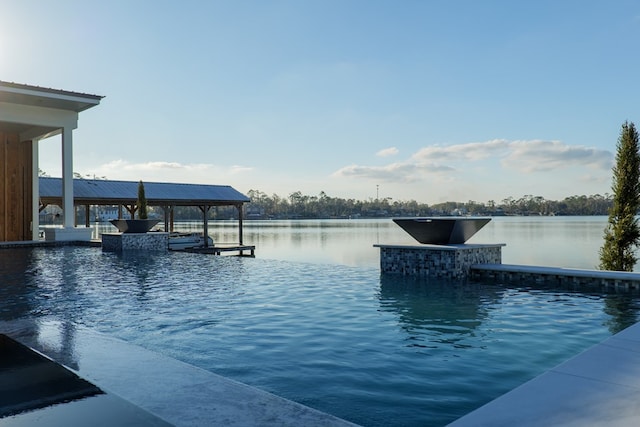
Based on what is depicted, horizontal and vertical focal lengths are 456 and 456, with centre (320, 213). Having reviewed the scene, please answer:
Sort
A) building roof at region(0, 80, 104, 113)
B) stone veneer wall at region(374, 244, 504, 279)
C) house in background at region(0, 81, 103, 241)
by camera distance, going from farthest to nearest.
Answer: house in background at region(0, 81, 103, 241) < building roof at region(0, 80, 104, 113) < stone veneer wall at region(374, 244, 504, 279)

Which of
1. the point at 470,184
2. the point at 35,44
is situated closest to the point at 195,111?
the point at 35,44

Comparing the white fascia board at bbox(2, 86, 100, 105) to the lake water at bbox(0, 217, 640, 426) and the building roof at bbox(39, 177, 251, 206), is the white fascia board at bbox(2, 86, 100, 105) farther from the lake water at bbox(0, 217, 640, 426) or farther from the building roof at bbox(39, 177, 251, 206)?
the lake water at bbox(0, 217, 640, 426)

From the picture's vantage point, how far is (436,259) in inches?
404

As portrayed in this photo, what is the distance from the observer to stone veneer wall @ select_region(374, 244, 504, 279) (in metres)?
10.1

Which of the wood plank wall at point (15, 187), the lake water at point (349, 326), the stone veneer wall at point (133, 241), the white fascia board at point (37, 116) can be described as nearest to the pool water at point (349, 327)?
the lake water at point (349, 326)

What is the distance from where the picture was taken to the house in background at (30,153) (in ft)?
55.6

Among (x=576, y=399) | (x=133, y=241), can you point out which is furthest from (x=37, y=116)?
(x=576, y=399)

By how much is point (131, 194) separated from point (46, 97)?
1013 cm

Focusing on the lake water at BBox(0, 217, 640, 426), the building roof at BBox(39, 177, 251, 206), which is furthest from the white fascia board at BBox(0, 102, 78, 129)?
the lake water at BBox(0, 217, 640, 426)

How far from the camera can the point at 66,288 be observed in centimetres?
831

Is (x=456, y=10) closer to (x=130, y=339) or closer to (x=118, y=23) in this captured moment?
(x=118, y=23)

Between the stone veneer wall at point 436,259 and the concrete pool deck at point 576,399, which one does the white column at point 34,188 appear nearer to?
the stone veneer wall at point 436,259

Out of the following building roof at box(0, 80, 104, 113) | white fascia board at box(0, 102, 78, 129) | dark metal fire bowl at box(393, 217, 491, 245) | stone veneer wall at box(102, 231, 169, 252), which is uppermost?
building roof at box(0, 80, 104, 113)

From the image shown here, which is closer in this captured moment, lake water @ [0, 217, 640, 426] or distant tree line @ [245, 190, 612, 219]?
lake water @ [0, 217, 640, 426]
